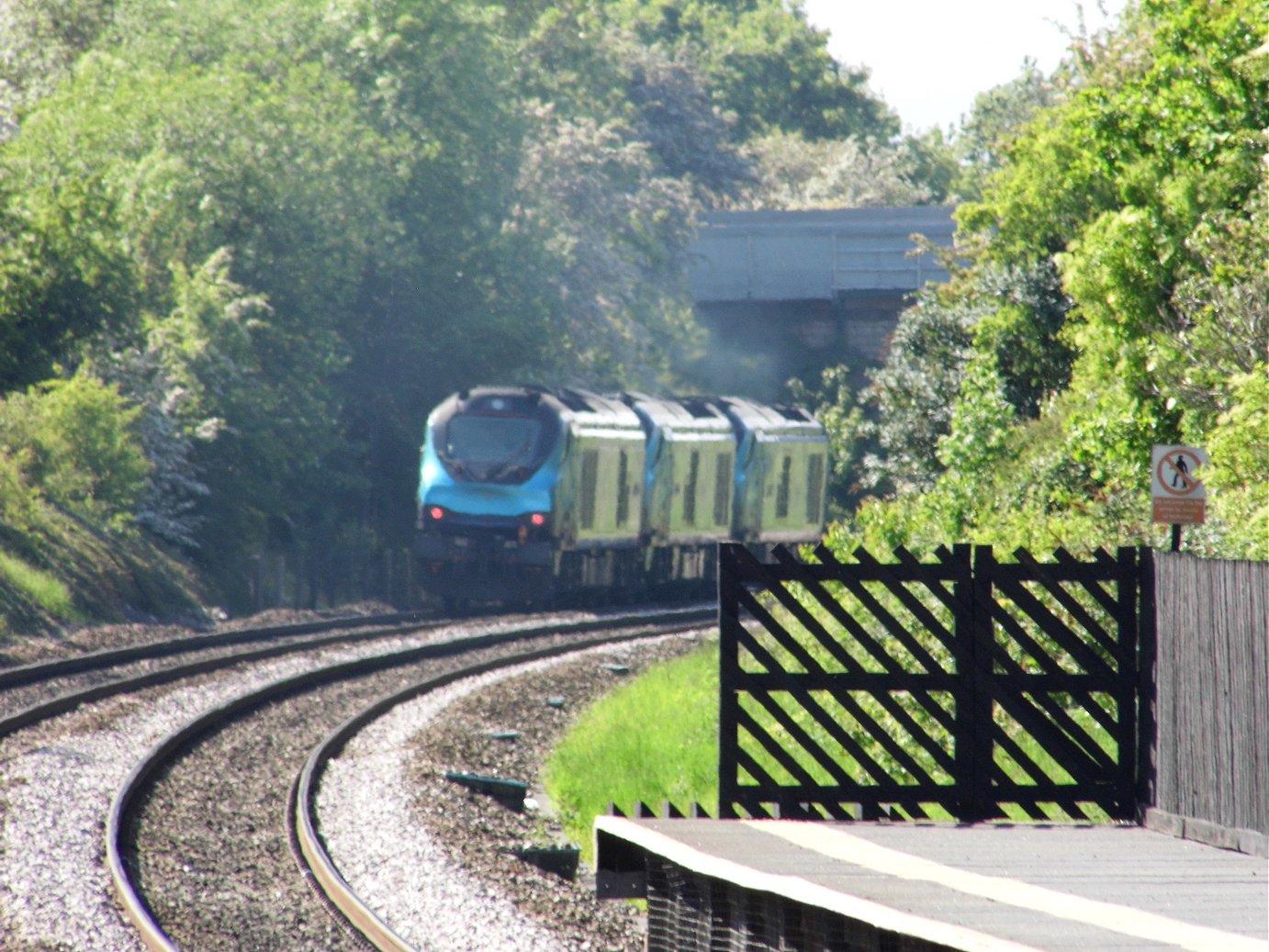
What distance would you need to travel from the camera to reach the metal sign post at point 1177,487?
12125 millimetres

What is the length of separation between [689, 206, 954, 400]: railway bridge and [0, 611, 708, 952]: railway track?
108 feet

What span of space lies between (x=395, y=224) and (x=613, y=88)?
23143 mm

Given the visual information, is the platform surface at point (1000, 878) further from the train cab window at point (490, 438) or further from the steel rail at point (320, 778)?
the train cab window at point (490, 438)

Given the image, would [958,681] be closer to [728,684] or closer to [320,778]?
[728,684]

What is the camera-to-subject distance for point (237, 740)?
56.1ft

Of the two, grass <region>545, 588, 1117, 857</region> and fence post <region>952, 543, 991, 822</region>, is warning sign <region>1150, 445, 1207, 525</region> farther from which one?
fence post <region>952, 543, 991, 822</region>

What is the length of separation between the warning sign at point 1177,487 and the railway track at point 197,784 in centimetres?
562

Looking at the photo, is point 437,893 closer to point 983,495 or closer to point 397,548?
point 983,495

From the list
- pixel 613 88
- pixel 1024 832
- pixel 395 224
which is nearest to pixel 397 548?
pixel 395 224

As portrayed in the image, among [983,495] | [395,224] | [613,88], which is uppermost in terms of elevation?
[613,88]

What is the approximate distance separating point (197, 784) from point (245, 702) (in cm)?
415

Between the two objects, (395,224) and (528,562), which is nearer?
(528,562)

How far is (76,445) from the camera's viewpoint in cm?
3164

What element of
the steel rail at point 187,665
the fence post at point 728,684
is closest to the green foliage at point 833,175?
the steel rail at point 187,665
